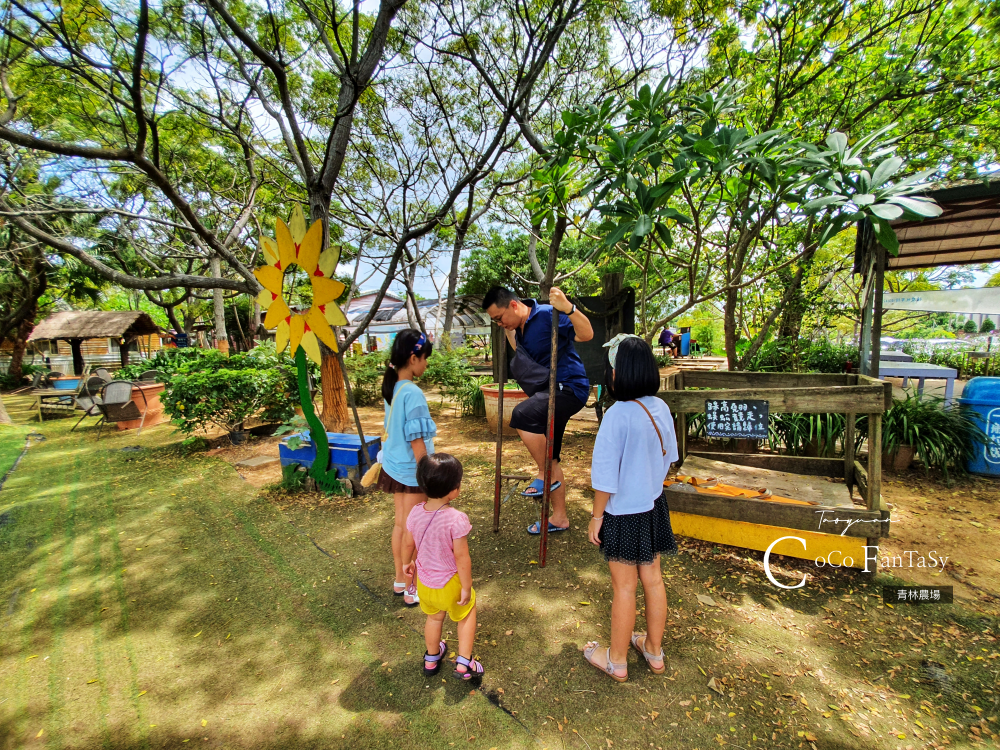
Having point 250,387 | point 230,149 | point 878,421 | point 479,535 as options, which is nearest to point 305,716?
point 479,535

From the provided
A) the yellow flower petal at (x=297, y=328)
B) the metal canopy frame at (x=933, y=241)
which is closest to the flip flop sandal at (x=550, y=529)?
the yellow flower petal at (x=297, y=328)

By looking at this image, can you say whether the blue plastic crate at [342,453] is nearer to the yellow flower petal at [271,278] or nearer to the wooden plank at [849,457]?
the yellow flower petal at [271,278]

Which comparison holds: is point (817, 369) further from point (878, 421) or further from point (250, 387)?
point (250, 387)

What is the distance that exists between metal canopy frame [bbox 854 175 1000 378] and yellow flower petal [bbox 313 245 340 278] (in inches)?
182

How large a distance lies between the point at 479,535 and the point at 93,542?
10.6 feet

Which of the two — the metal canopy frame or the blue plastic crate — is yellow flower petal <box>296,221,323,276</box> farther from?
the metal canopy frame

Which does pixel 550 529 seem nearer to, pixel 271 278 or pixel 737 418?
pixel 737 418

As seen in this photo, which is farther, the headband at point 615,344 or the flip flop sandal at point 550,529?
the flip flop sandal at point 550,529

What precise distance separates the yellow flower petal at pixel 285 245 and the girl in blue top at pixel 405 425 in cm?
128

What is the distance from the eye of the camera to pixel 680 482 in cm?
318

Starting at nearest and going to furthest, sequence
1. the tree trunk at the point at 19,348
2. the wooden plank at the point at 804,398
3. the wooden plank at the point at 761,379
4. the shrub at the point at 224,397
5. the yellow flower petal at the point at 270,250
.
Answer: the wooden plank at the point at 804,398
the yellow flower petal at the point at 270,250
the wooden plank at the point at 761,379
the shrub at the point at 224,397
the tree trunk at the point at 19,348

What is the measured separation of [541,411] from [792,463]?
2.31 metres

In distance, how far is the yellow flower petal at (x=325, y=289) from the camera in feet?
9.57

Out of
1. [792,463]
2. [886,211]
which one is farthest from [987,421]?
[886,211]
